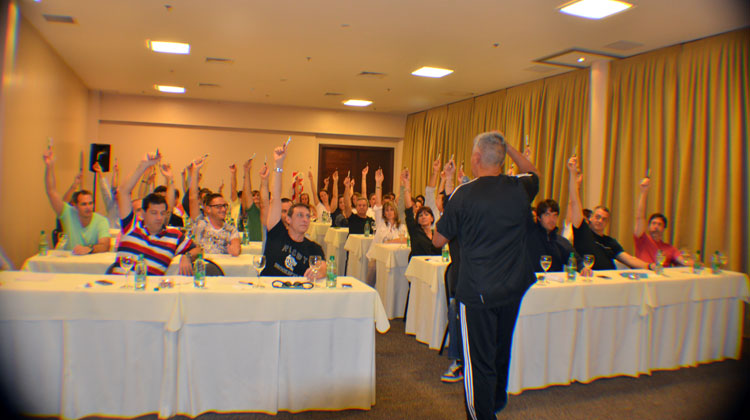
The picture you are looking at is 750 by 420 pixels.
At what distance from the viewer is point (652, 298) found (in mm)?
3830

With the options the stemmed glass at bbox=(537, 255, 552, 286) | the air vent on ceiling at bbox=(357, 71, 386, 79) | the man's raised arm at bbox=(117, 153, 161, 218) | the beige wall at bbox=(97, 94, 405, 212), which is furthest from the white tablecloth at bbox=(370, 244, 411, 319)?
the beige wall at bbox=(97, 94, 405, 212)

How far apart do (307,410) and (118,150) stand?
10373mm

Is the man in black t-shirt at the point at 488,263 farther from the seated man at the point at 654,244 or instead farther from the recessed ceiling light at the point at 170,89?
the recessed ceiling light at the point at 170,89

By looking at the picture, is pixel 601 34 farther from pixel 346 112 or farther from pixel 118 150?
pixel 118 150

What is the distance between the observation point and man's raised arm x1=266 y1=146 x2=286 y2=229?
3.23 metres

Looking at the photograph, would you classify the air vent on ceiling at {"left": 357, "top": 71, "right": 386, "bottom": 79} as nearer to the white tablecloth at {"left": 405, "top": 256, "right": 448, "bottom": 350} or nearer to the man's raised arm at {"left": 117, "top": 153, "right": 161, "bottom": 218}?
the white tablecloth at {"left": 405, "top": 256, "right": 448, "bottom": 350}

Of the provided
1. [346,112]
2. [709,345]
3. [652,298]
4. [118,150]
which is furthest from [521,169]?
[118,150]

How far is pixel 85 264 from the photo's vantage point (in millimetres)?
3928

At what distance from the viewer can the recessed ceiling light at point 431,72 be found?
7.84m

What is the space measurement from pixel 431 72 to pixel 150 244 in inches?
227

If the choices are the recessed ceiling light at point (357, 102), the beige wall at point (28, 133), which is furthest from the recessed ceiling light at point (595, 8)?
the recessed ceiling light at point (357, 102)

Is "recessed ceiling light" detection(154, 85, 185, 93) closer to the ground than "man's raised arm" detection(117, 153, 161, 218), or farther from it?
farther from it

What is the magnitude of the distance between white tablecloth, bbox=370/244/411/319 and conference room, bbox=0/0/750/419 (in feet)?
0.11

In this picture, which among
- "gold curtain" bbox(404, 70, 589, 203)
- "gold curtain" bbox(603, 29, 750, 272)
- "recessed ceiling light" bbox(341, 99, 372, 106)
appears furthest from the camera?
"recessed ceiling light" bbox(341, 99, 372, 106)
